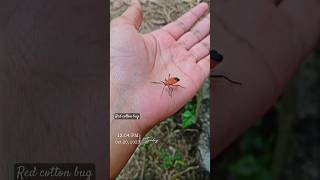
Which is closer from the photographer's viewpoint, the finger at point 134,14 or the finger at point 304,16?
the finger at point 134,14

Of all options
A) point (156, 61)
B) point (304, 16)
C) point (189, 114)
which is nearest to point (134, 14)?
point (156, 61)

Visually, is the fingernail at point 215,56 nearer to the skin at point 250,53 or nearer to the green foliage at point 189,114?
the skin at point 250,53

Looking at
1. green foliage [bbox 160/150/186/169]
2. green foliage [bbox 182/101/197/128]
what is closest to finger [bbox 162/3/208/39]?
green foliage [bbox 182/101/197/128]

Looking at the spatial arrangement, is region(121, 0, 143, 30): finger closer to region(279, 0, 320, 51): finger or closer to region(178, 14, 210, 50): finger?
region(178, 14, 210, 50): finger

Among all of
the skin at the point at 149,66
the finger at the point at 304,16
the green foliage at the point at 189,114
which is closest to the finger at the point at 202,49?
the skin at the point at 149,66

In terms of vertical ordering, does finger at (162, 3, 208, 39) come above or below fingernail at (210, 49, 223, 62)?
above

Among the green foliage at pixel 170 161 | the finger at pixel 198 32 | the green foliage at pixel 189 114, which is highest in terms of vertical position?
the finger at pixel 198 32
